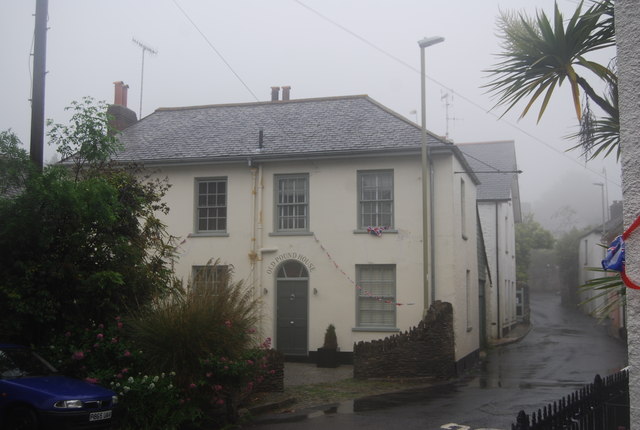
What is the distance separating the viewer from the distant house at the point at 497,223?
31.1m

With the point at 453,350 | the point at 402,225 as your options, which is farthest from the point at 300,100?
the point at 453,350

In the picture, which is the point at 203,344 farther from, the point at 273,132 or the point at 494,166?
the point at 494,166

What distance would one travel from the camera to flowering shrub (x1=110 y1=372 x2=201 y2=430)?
9922mm

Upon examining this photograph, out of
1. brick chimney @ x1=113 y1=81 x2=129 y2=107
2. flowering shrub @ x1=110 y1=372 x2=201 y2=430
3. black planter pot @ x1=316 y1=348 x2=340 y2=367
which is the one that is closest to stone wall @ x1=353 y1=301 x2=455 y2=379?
black planter pot @ x1=316 y1=348 x2=340 y2=367

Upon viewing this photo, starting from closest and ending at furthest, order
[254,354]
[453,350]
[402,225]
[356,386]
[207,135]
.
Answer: [254,354] → [356,386] → [453,350] → [402,225] → [207,135]

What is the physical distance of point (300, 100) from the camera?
24469 millimetres

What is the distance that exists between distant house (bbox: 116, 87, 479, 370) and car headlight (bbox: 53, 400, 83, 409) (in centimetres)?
1004

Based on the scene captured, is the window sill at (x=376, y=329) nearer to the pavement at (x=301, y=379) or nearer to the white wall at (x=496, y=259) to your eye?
the pavement at (x=301, y=379)

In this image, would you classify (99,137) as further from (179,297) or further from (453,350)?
(453,350)

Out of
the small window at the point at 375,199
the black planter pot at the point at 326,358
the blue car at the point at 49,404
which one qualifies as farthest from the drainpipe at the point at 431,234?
the blue car at the point at 49,404

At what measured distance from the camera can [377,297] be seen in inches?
786

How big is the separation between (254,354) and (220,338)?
83 cm

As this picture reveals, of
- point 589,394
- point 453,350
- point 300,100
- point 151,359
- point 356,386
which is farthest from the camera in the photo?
point 300,100

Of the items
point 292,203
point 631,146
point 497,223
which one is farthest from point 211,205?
point 631,146
